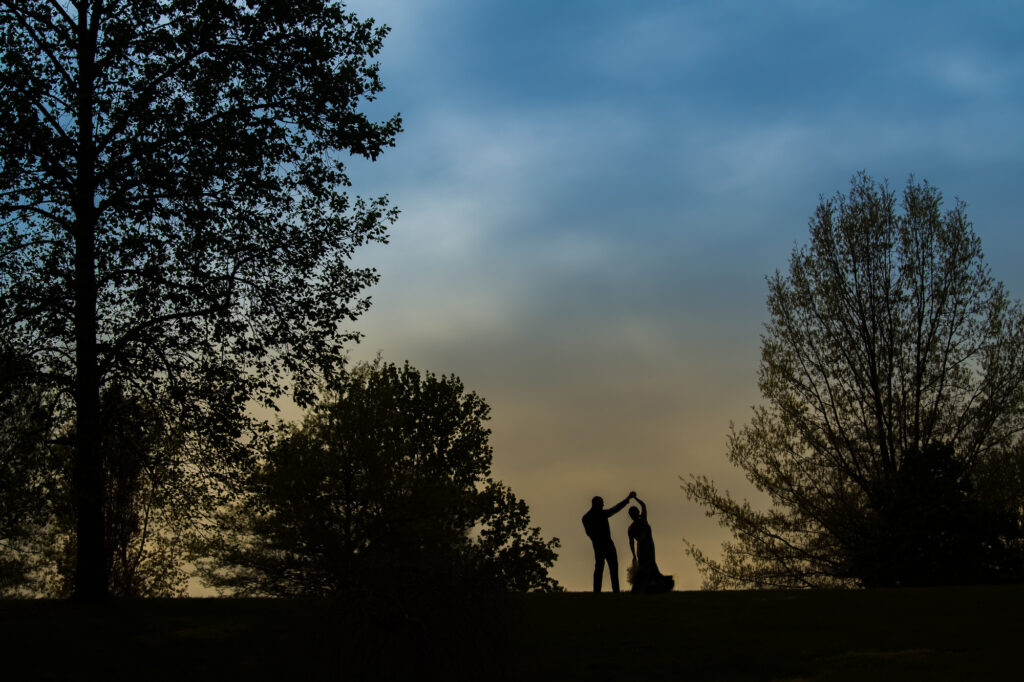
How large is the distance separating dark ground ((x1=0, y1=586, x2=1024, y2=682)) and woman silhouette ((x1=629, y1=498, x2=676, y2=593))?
198cm

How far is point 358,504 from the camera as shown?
3244 cm

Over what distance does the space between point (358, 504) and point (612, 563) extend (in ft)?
36.6

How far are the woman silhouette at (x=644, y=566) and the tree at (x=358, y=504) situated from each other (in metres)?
4.52

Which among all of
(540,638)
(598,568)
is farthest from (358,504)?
(540,638)

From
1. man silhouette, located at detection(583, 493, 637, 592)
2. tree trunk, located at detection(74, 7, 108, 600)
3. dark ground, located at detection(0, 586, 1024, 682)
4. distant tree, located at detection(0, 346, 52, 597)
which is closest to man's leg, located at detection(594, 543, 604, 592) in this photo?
man silhouette, located at detection(583, 493, 637, 592)

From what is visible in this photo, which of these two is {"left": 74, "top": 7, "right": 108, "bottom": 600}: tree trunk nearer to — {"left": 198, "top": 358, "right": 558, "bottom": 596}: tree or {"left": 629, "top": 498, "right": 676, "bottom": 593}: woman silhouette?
{"left": 198, "top": 358, "right": 558, "bottom": 596}: tree

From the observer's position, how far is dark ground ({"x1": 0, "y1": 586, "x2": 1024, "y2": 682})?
14.2m

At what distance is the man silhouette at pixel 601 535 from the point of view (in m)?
23.8

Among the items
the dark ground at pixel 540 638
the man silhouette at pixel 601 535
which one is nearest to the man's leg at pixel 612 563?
the man silhouette at pixel 601 535

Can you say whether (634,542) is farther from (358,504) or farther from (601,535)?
(358,504)

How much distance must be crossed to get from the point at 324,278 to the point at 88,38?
7.61 m

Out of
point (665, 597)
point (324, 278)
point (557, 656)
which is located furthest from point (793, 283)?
point (557, 656)

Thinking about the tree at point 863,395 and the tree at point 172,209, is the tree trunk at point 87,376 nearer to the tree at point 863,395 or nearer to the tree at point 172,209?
the tree at point 172,209

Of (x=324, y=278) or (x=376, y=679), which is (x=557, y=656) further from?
(x=324, y=278)
